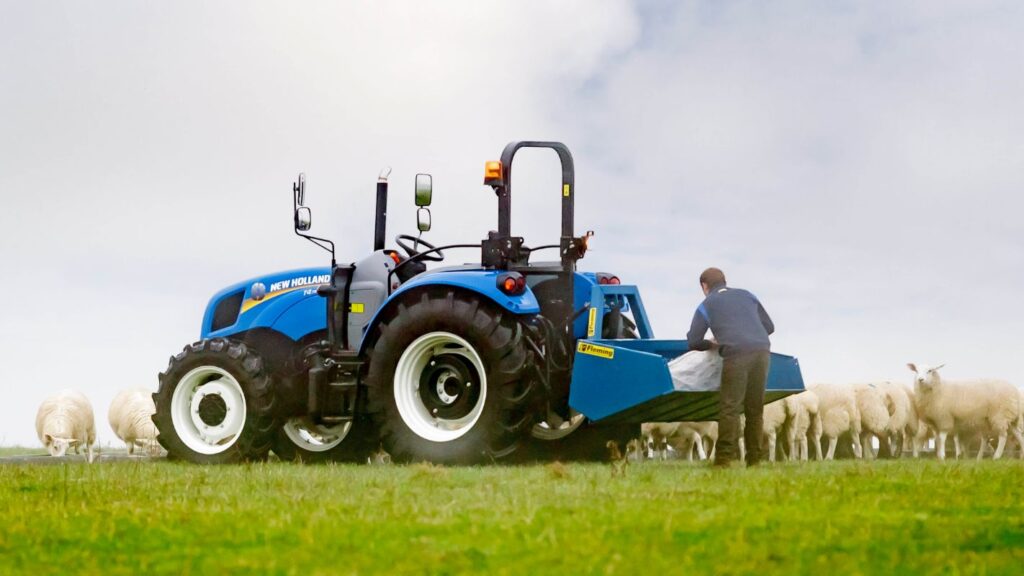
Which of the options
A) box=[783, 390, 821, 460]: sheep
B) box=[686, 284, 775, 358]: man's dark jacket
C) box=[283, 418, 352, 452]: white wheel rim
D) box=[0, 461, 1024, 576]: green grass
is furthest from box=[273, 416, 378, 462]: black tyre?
box=[783, 390, 821, 460]: sheep

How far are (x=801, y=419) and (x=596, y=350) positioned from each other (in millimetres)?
13167

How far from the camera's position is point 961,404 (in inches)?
964

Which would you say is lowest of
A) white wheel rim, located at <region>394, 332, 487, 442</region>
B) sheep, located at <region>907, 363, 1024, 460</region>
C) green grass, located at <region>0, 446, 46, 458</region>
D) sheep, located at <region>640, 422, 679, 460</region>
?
green grass, located at <region>0, 446, 46, 458</region>

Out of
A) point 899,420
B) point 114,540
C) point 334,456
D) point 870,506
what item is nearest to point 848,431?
point 899,420

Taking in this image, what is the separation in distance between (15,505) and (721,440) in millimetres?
6173

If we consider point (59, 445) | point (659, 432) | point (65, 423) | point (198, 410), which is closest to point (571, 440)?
point (198, 410)

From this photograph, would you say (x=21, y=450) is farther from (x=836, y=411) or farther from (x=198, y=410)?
(x=836, y=411)

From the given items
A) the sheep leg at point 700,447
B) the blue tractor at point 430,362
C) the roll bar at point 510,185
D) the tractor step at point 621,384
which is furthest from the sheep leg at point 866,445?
the roll bar at point 510,185

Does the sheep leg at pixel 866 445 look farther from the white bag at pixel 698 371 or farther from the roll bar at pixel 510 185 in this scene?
the roll bar at pixel 510 185

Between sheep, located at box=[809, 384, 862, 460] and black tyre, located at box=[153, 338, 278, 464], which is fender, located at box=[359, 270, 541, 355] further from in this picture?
sheep, located at box=[809, 384, 862, 460]

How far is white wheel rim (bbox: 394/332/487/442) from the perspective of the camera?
12.2m

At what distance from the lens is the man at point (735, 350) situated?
39.7ft

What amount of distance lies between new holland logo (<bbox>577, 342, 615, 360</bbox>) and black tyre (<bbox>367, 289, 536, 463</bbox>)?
477mm

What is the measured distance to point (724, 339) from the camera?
1215cm
